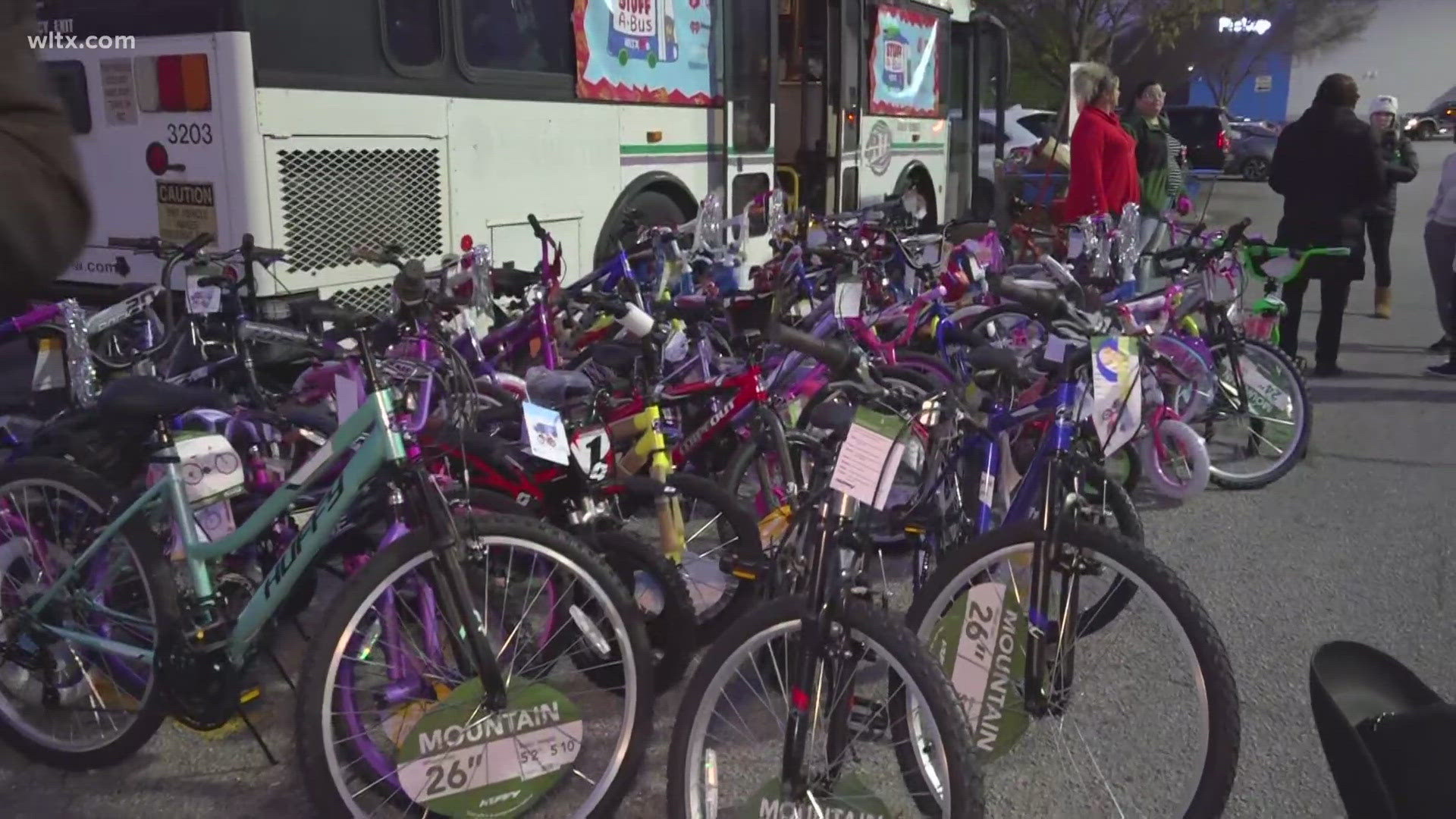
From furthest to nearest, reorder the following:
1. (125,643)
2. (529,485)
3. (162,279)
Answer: (162,279) < (529,485) < (125,643)

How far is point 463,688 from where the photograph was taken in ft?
8.64

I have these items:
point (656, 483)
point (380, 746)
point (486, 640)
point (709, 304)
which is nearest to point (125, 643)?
point (380, 746)

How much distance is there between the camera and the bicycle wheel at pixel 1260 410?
531 cm

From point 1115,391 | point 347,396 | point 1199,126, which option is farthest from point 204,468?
point 1199,126

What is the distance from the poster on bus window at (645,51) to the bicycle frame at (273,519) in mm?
3897

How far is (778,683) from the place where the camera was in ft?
8.15

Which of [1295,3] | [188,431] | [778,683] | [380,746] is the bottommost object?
[380,746]

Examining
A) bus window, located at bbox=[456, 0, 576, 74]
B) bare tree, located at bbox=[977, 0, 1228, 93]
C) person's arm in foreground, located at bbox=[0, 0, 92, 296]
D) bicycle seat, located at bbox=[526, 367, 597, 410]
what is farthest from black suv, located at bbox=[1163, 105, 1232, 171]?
person's arm in foreground, located at bbox=[0, 0, 92, 296]

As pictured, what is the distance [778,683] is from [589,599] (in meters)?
0.49

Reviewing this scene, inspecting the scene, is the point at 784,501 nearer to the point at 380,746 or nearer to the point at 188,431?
the point at 380,746

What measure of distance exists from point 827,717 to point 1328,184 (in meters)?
6.05

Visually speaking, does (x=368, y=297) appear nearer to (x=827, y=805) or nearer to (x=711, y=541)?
(x=711, y=541)

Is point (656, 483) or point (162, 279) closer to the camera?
point (656, 483)

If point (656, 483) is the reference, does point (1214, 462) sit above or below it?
below
